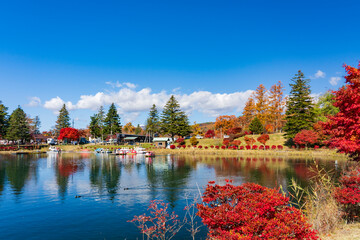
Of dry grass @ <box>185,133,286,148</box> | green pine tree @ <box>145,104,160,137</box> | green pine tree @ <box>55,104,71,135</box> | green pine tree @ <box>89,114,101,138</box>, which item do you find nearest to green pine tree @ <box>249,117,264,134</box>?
dry grass @ <box>185,133,286,148</box>

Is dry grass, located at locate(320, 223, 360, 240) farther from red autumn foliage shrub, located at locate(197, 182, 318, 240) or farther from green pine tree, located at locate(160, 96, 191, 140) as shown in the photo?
green pine tree, located at locate(160, 96, 191, 140)

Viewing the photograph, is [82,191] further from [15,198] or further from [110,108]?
[110,108]

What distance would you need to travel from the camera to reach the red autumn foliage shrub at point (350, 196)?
980cm

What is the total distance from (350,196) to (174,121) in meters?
74.6

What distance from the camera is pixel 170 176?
97.8ft

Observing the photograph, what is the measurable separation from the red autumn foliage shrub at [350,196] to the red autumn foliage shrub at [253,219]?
4386 mm

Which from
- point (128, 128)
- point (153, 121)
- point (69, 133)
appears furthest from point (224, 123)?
point (128, 128)

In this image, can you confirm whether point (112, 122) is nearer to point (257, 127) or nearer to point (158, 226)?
point (257, 127)

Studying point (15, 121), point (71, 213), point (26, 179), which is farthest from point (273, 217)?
point (15, 121)

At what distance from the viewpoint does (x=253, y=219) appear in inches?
250

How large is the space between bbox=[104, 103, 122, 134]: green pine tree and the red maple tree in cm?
8615

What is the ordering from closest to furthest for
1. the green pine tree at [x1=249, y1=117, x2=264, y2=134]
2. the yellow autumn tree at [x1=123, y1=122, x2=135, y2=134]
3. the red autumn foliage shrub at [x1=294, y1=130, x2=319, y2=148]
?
1. the red autumn foliage shrub at [x1=294, y1=130, x2=319, y2=148]
2. the green pine tree at [x1=249, y1=117, x2=264, y2=134]
3. the yellow autumn tree at [x1=123, y1=122, x2=135, y2=134]

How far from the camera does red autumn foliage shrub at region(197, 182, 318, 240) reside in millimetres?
6023

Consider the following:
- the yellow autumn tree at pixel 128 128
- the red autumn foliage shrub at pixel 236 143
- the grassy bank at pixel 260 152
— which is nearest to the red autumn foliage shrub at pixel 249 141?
the red autumn foliage shrub at pixel 236 143
